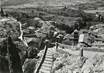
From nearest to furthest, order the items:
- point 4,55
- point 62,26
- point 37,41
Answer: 1. point 4,55
2. point 37,41
3. point 62,26

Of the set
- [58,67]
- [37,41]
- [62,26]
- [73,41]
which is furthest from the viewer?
[62,26]

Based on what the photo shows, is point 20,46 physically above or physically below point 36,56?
below

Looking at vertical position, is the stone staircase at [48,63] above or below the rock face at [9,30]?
above

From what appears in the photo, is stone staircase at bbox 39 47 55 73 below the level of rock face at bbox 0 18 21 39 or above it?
above

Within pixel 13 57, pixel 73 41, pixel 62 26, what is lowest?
pixel 62 26

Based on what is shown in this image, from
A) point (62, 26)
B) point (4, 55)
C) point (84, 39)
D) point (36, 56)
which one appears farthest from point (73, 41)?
point (62, 26)

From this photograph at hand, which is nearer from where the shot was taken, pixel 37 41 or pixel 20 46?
pixel 20 46

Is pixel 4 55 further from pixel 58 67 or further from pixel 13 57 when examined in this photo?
pixel 58 67

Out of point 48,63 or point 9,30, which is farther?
point 9,30

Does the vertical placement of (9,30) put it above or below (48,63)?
below

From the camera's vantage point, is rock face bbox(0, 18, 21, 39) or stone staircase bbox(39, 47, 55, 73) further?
rock face bbox(0, 18, 21, 39)

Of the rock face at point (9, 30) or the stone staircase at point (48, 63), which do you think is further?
the rock face at point (9, 30)
